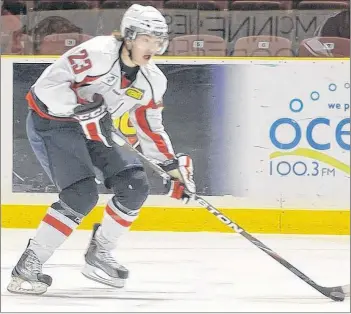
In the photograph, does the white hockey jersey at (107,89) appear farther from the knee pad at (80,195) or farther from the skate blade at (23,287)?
the skate blade at (23,287)

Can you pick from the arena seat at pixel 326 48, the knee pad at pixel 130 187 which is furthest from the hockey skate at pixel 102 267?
the arena seat at pixel 326 48

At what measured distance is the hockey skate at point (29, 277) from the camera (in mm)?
3207

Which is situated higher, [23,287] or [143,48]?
[143,48]

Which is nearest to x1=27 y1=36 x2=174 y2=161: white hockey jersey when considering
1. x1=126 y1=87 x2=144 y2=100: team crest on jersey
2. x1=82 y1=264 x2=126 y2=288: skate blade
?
x1=126 y1=87 x2=144 y2=100: team crest on jersey

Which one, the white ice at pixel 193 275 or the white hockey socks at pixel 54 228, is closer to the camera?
the white ice at pixel 193 275

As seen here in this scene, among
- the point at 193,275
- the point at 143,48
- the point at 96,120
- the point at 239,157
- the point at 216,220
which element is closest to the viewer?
the point at 96,120

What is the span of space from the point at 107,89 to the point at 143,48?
0.17 meters

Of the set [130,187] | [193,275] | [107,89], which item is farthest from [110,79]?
[193,275]

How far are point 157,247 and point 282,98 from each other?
0.87 m

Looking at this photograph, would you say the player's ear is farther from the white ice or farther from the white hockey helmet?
the white ice

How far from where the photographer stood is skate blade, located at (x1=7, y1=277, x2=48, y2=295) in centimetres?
320

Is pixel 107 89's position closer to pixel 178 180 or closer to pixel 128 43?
pixel 128 43

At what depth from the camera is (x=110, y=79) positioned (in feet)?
10.8

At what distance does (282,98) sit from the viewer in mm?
4367
